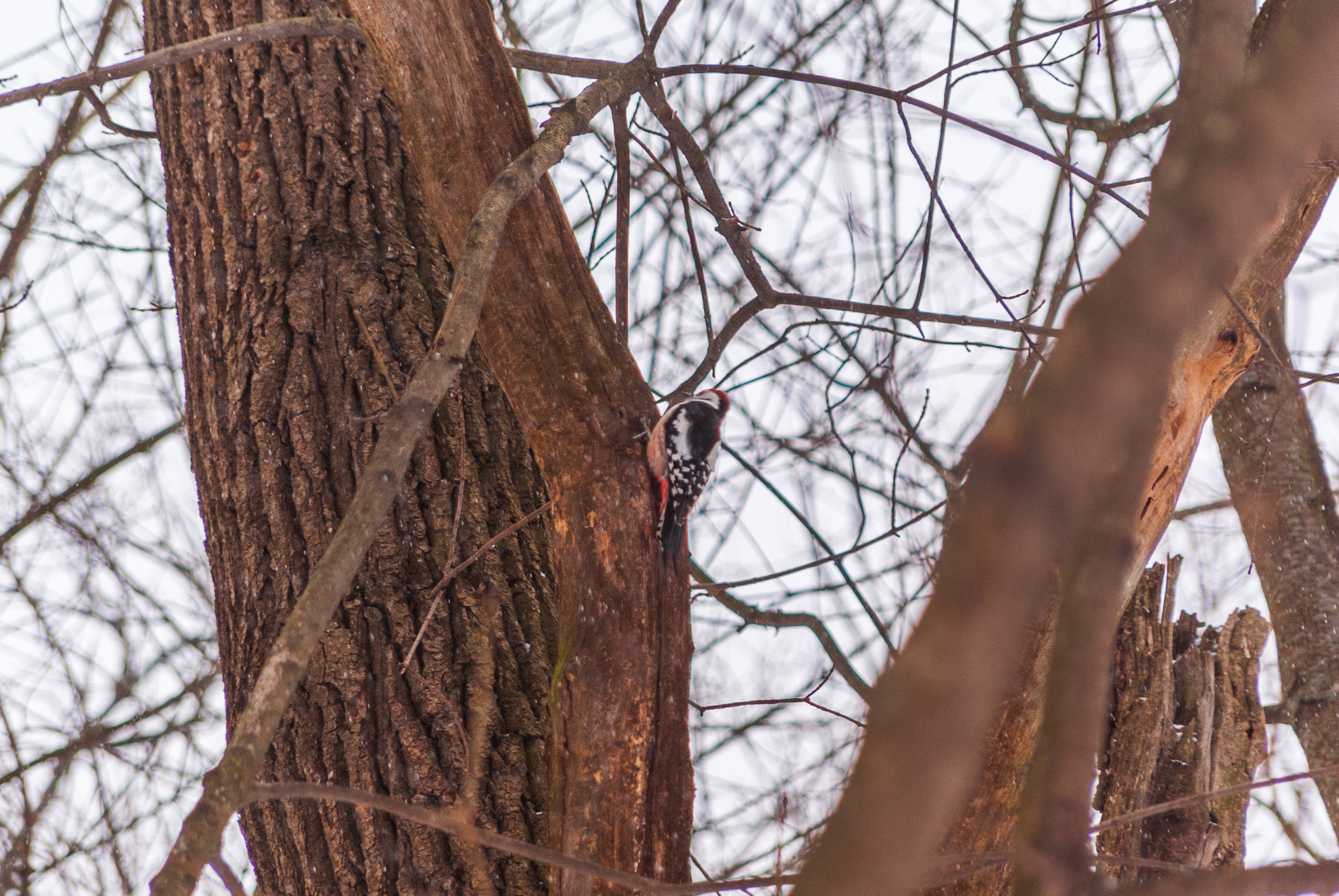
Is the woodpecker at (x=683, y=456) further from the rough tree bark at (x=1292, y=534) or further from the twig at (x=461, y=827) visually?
the rough tree bark at (x=1292, y=534)

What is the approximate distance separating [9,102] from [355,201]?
3.32ft

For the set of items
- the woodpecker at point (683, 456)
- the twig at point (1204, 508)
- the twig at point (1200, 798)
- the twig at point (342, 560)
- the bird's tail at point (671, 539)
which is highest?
the twig at point (1204, 508)

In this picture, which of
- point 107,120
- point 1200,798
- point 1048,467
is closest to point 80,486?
point 107,120

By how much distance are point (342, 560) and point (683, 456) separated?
1.92m

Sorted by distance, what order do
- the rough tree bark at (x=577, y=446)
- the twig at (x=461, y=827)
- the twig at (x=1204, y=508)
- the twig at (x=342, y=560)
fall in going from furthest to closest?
the twig at (x=1204, y=508) → the rough tree bark at (x=577, y=446) → the twig at (x=461, y=827) → the twig at (x=342, y=560)

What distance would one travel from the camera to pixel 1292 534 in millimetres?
3971

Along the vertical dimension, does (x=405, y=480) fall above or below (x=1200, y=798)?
above

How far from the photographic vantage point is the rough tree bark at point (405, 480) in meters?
2.05

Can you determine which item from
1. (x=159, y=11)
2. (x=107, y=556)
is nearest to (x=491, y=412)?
(x=159, y=11)

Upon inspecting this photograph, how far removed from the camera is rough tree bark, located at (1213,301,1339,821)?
3.81 metres

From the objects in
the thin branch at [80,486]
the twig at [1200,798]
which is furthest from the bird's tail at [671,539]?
the thin branch at [80,486]

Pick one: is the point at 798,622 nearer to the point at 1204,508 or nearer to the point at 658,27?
the point at 658,27

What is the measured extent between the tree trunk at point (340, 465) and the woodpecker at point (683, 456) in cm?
37

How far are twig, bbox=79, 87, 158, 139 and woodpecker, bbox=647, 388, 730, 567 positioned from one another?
139 centimetres
